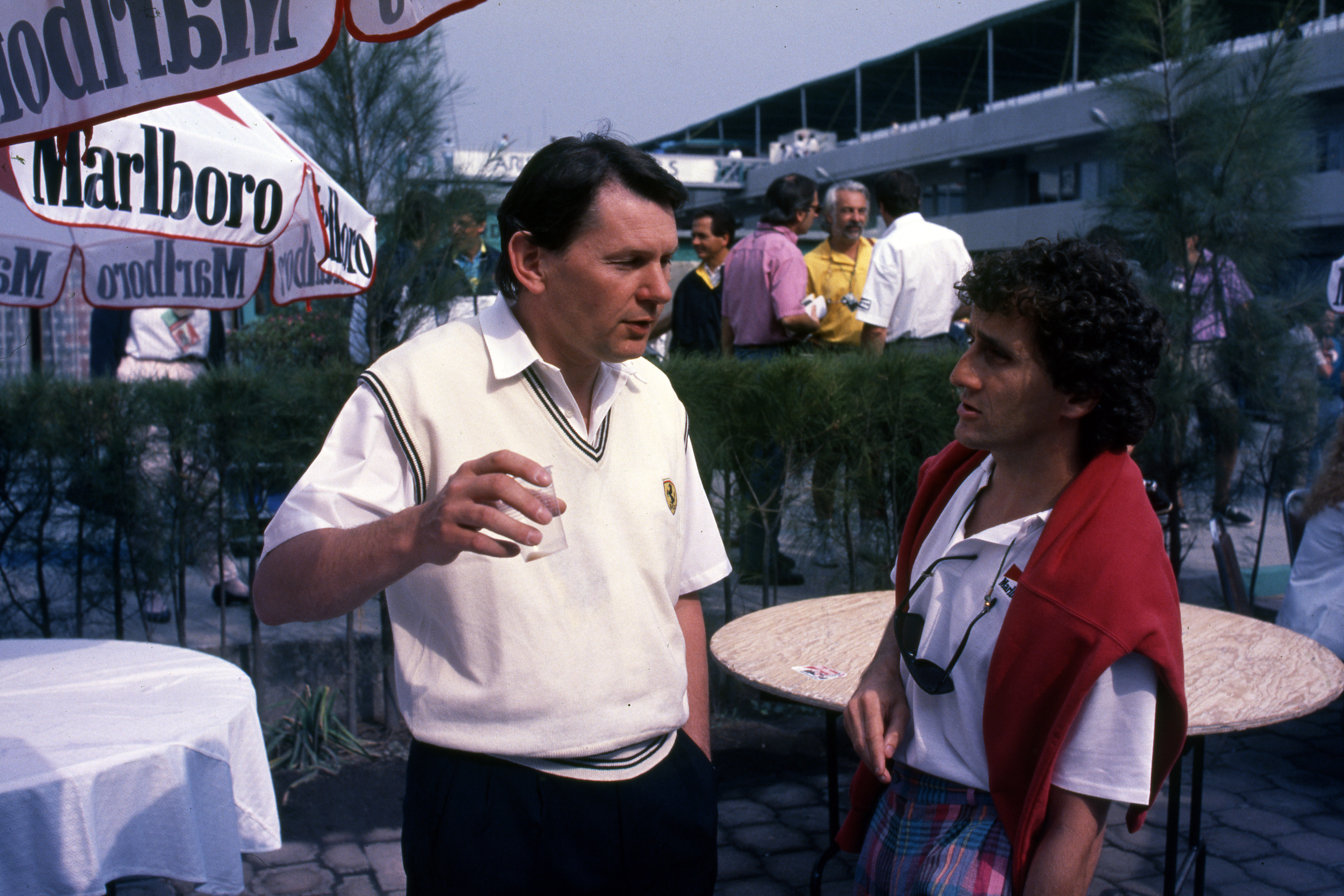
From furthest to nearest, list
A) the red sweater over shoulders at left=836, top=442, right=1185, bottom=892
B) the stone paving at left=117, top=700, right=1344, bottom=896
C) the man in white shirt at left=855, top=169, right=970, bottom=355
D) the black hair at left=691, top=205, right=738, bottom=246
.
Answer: the black hair at left=691, top=205, right=738, bottom=246
the man in white shirt at left=855, top=169, right=970, bottom=355
the stone paving at left=117, top=700, right=1344, bottom=896
the red sweater over shoulders at left=836, top=442, right=1185, bottom=892

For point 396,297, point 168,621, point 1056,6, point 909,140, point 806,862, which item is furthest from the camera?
point 909,140

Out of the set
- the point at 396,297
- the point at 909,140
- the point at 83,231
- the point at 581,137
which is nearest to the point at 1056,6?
the point at 396,297

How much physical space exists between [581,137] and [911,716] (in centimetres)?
111

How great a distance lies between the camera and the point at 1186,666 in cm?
283

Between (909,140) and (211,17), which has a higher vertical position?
(909,140)

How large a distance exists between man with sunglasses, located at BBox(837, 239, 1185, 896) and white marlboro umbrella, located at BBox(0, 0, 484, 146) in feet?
3.28

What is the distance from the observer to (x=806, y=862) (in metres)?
3.55

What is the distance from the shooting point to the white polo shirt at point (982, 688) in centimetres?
154

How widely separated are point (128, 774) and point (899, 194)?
4.95 meters

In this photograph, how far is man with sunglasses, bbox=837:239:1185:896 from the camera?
5.02 ft

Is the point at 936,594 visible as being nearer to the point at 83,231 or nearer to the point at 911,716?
the point at 911,716

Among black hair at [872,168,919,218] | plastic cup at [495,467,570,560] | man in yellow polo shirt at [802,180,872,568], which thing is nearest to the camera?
plastic cup at [495,467,570,560]

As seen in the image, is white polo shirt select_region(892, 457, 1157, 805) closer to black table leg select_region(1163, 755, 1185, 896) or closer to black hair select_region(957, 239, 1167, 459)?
black hair select_region(957, 239, 1167, 459)

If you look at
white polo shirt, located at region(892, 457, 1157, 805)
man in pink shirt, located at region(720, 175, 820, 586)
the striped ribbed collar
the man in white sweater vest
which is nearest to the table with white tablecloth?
the man in white sweater vest
